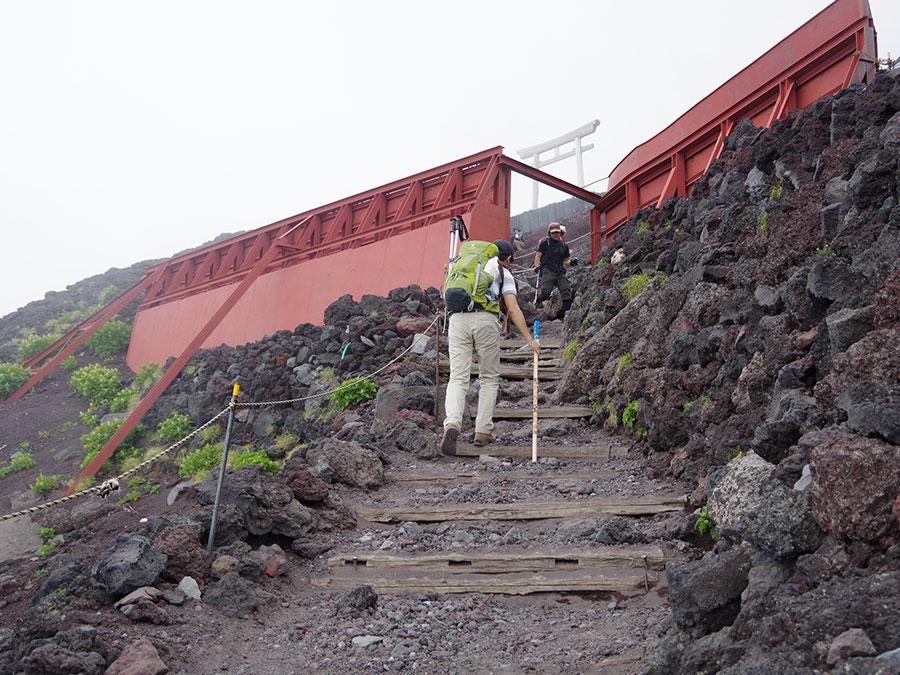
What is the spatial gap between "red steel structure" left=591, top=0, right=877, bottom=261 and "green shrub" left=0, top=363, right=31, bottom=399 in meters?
15.8

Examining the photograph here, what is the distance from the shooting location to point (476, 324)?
23.3 feet

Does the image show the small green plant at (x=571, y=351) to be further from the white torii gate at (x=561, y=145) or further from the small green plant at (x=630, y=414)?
the white torii gate at (x=561, y=145)

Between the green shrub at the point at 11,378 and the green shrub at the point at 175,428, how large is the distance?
731 centimetres

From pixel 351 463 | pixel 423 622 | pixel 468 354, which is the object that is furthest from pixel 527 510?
pixel 468 354

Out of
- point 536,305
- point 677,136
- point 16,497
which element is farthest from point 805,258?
point 16,497

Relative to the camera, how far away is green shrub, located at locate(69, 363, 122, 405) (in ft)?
56.2

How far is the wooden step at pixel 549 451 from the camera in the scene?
22.7ft

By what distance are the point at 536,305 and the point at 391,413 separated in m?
5.78

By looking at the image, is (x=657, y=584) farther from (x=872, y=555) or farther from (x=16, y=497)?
(x=16, y=497)

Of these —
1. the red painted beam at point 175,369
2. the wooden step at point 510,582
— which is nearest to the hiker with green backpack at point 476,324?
the wooden step at point 510,582

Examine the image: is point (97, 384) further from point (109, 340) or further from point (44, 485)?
point (44, 485)

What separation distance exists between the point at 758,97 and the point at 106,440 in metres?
12.9

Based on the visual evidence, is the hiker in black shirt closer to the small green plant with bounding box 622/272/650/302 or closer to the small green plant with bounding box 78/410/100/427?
the small green plant with bounding box 622/272/650/302

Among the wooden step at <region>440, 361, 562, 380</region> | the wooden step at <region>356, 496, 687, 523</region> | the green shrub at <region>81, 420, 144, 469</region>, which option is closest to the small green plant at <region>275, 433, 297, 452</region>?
the wooden step at <region>440, 361, 562, 380</region>
